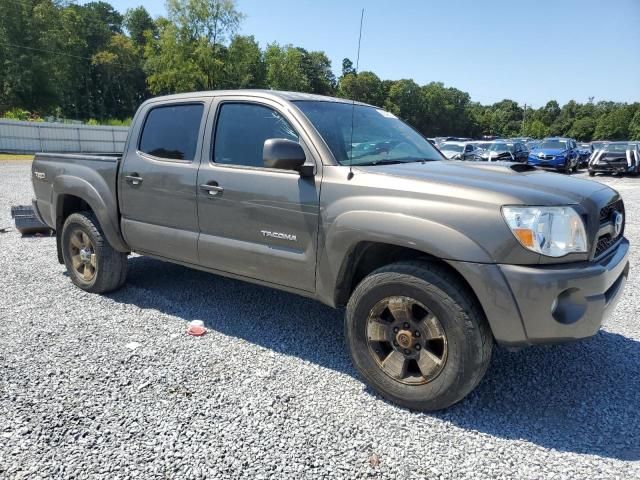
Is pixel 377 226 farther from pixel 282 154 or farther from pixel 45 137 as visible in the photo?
pixel 45 137

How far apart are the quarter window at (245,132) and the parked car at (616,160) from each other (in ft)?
73.2

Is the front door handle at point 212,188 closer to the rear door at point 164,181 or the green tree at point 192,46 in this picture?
the rear door at point 164,181

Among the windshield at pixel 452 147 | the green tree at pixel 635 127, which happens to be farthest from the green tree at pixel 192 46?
the green tree at pixel 635 127

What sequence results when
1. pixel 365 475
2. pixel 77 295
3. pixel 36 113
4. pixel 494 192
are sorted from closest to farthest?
pixel 365 475, pixel 494 192, pixel 77 295, pixel 36 113

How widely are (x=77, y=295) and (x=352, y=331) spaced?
3.15m

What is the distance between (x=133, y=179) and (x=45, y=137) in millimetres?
28547

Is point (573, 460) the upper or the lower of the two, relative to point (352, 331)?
lower

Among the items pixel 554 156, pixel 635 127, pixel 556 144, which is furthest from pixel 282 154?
pixel 635 127

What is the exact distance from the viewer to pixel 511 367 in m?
3.54

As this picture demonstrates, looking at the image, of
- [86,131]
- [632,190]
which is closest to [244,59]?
[86,131]

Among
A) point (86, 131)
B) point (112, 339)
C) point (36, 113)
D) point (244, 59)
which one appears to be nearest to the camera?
point (112, 339)

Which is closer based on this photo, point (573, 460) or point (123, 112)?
point (573, 460)

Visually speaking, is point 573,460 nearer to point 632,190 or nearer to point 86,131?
point 632,190

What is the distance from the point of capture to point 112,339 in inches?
153
